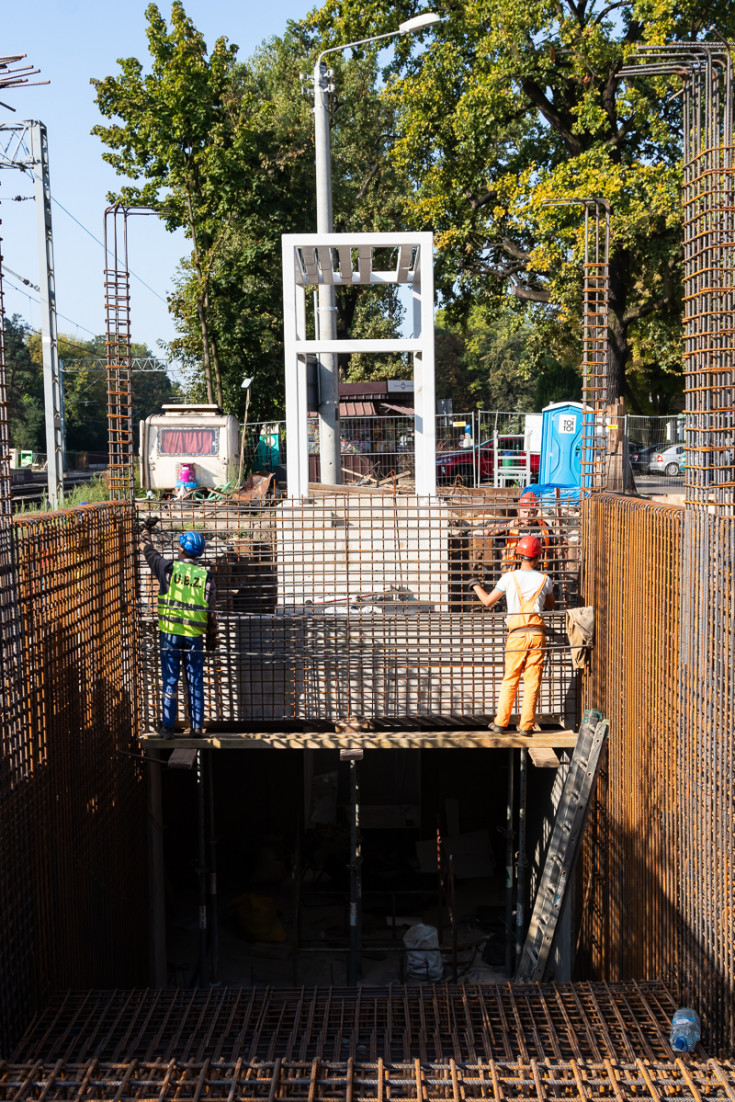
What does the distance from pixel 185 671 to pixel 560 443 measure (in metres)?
10.3

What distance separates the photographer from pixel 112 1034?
567 cm

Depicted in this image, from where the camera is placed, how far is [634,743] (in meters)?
6.98

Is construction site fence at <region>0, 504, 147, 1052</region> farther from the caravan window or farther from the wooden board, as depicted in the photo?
the caravan window

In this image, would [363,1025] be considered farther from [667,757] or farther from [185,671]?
[185,671]

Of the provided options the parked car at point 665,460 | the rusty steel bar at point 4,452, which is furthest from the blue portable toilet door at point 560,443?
the parked car at point 665,460

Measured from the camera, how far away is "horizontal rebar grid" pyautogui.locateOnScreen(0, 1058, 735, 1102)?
4.61 meters

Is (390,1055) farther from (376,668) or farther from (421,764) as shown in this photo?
(421,764)

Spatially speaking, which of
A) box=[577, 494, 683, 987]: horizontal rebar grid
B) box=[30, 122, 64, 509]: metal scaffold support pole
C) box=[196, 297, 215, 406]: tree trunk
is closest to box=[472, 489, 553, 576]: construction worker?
box=[577, 494, 683, 987]: horizontal rebar grid

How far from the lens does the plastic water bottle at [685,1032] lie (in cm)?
514

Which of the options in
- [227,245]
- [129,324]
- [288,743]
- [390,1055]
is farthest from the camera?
[227,245]

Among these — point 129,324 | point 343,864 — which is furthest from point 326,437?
point 343,864

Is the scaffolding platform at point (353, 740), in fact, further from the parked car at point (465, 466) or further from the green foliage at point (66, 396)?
the green foliage at point (66, 396)

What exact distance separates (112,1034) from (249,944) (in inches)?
233

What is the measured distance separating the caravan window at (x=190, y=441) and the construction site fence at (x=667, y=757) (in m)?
15.9
